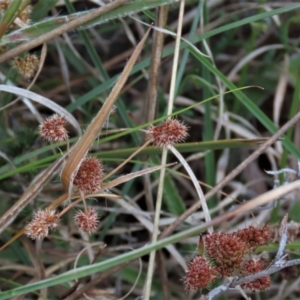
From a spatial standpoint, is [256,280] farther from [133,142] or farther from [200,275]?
[133,142]

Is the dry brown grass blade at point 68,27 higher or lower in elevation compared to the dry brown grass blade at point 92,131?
higher

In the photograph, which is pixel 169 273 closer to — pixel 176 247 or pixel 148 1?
pixel 176 247

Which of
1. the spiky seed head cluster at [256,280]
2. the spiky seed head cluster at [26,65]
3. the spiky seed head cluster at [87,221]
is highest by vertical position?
the spiky seed head cluster at [26,65]

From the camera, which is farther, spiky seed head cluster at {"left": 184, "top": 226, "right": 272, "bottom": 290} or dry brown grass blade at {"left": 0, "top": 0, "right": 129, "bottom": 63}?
dry brown grass blade at {"left": 0, "top": 0, "right": 129, "bottom": 63}

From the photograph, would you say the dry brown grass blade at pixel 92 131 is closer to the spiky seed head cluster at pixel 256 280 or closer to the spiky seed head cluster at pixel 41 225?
the spiky seed head cluster at pixel 41 225

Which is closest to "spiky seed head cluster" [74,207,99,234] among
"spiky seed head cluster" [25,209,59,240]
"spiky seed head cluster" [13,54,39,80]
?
"spiky seed head cluster" [25,209,59,240]

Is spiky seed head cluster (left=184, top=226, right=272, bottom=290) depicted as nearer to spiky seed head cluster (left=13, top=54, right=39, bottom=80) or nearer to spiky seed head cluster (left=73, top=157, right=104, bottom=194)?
spiky seed head cluster (left=73, top=157, right=104, bottom=194)

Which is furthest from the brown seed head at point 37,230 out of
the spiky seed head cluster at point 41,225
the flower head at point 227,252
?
the flower head at point 227,252
